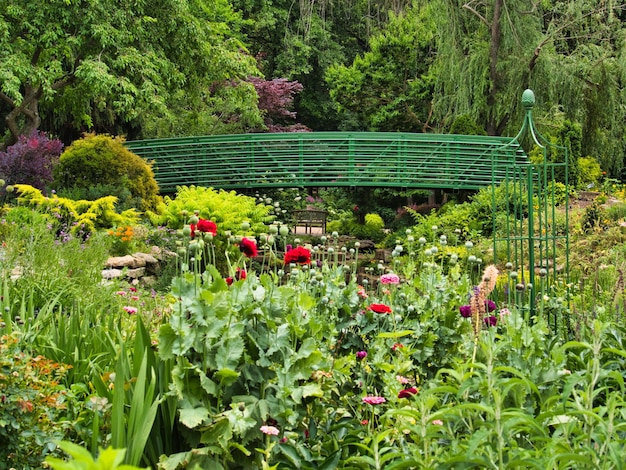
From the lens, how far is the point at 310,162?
16.8 meters

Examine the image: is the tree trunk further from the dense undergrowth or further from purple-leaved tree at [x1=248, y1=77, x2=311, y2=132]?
the dense undergrowth

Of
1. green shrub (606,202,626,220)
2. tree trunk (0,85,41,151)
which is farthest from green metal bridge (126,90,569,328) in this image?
green shrub (606,202,626,220)

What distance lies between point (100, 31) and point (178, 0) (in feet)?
6.17

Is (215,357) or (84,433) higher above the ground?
(215,357)

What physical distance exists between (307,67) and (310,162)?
8606mm

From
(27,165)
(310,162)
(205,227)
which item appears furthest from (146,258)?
(310,162)

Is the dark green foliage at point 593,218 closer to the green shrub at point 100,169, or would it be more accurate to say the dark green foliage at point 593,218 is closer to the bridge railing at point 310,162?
the bridge railing at point 310,162

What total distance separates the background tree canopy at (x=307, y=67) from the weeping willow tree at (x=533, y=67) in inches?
1.3

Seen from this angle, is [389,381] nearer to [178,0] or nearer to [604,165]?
[178,0]

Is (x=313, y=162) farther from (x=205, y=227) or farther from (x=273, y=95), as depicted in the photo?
(x=205, y=227)

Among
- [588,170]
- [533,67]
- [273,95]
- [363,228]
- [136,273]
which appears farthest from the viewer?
[273,95]

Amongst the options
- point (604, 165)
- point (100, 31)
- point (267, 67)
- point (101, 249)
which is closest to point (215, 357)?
point (101, 249)

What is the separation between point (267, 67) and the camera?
25.5 m

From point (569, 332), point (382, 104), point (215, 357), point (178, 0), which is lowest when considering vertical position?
point (569, 332)
